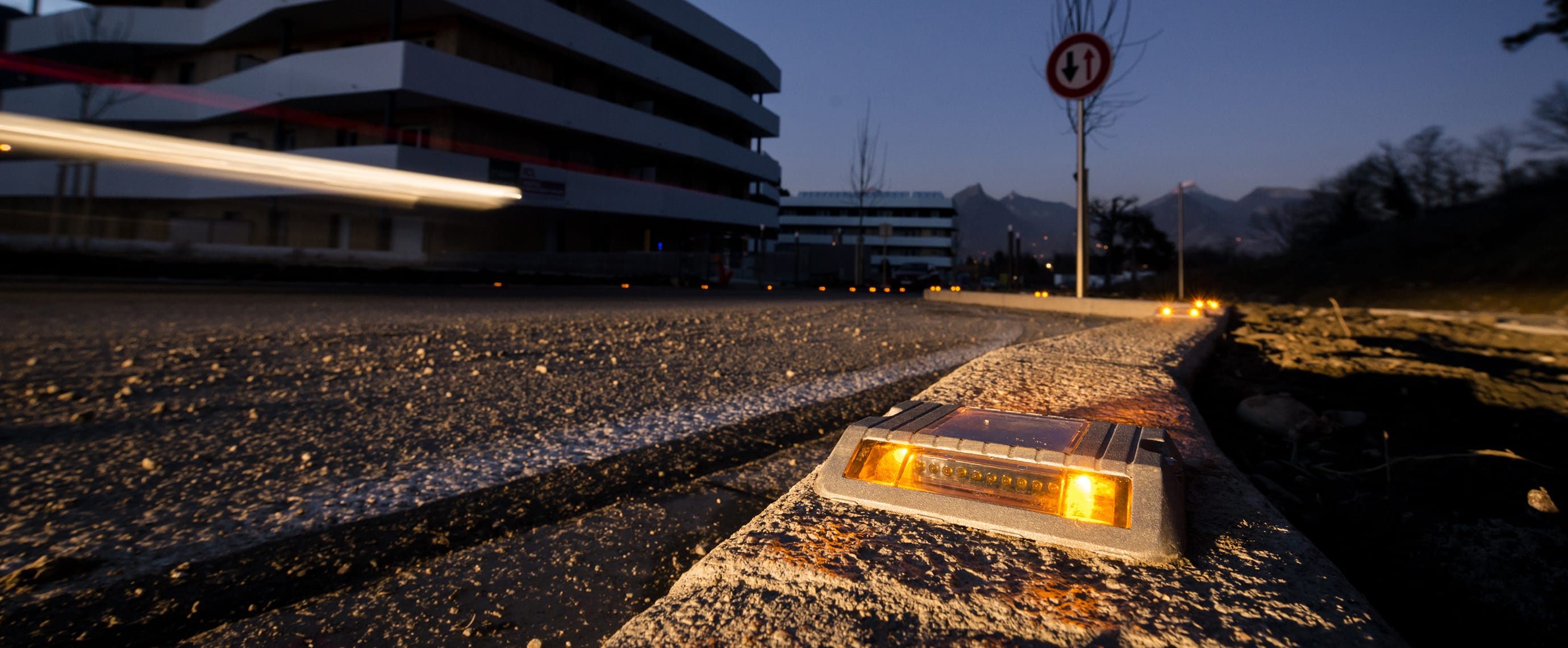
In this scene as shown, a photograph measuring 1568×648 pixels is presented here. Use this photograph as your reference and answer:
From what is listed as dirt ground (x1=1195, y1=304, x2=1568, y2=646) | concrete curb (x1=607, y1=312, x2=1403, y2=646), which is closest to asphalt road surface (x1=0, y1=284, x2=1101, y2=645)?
concrete curb (x1=607, y1=312, x2=1403, y2=646)

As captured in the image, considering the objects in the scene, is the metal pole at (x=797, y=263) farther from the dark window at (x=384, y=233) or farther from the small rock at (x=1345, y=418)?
the small rock at (x=1345, y=418)

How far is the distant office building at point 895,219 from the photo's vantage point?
7881 cm

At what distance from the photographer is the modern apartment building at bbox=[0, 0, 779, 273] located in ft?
77.1

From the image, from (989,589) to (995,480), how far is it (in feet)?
1.03

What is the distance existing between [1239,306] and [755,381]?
10311mm

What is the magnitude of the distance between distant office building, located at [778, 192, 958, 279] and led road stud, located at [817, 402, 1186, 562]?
251 ft

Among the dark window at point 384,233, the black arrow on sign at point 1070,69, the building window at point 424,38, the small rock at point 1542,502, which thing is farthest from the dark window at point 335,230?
the small rock at point 1542,502

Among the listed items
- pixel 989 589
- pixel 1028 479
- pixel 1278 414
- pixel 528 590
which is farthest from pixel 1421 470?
pixel 528 590

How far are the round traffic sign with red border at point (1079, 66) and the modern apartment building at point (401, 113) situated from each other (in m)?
19.3

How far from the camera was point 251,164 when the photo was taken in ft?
52.9

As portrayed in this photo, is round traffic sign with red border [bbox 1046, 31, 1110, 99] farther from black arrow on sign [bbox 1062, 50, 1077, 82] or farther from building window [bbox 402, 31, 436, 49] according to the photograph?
building window [bbox 402, 31, 436, 49]

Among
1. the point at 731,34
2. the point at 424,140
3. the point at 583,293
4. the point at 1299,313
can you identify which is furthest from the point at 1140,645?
the point at 731,34

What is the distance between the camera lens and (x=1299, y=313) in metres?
8.77

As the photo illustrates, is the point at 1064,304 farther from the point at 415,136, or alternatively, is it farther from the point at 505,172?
the point at 415,136
